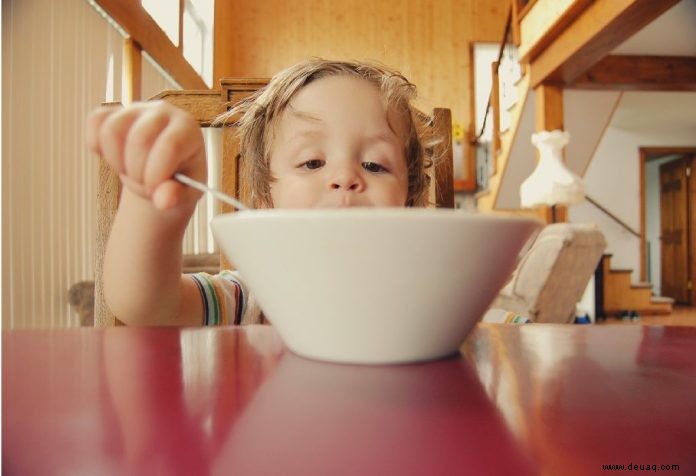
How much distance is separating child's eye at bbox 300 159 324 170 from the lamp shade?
266 cm

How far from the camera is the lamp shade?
10.2 feet

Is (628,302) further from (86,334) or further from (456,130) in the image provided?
(86,334)

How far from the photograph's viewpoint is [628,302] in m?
5.00

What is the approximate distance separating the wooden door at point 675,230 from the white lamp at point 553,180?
4.61 meters

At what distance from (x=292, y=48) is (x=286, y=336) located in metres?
6.28

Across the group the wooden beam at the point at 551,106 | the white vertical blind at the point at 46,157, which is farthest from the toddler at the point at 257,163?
the wooden beam at the point at 551,106

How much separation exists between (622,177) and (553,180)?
3.42m

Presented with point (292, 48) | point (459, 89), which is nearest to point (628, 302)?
point (459, 89)

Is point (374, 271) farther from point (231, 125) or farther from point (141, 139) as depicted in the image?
point (231, 125)

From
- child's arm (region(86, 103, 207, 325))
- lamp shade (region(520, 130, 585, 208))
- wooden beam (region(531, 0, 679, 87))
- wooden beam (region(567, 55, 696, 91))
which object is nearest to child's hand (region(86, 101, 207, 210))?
child's arm (region(86, 103, 207, 325))

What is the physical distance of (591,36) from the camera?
289cm

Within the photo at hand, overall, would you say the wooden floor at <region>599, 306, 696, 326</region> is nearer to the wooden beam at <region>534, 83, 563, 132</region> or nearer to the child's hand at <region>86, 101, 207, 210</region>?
the wooden beam at <region>534, 83, 563, 132</region>

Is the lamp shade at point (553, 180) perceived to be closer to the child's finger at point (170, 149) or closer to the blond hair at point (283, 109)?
the blond hair at point (283, 109)

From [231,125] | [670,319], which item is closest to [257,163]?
[231,125]
